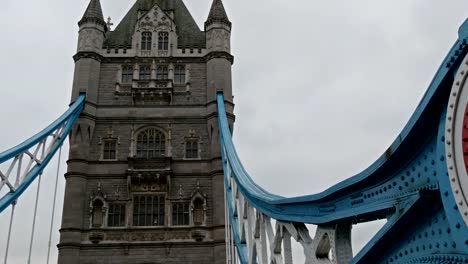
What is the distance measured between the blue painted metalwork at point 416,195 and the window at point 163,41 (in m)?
19.7

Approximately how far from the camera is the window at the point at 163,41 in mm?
24297

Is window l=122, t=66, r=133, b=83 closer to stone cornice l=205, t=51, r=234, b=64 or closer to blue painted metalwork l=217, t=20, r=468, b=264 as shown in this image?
stone cornice l=205, t=51, r=234, b=64

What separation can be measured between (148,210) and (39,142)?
206 inches

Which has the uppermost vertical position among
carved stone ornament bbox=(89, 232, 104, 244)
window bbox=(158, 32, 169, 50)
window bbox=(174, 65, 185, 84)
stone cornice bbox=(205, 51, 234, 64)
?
window bbox=(158, 32, 169, 50)

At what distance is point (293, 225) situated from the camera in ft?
23.9

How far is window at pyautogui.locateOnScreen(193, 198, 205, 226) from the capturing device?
20.1 m

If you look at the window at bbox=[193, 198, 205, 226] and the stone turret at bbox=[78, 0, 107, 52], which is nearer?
the window at bbox=[193, 198, 205, 226]

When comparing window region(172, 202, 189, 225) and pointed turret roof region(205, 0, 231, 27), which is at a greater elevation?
pointed turret roof region(205, 0, 231, 27)

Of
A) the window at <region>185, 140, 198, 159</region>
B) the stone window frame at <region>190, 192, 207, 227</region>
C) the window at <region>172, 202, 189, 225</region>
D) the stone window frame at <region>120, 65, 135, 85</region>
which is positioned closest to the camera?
the stone window frame at <region>190, 192, 207, 227</region>

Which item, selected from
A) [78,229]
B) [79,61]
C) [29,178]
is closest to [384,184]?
[29,178]

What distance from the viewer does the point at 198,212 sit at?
20250mm

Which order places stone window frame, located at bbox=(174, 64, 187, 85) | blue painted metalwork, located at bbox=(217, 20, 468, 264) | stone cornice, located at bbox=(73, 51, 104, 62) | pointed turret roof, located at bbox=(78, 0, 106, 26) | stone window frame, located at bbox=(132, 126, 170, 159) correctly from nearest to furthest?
blue painted metalwork, located at bbox=(217, 20, 468, 264) → stone window frame, located at bbox=(132, 126, 170, 159) → stone cornice, located at bbox=(73, 51, 104, 62) → stone window frame, located at bbox=(174, 64, 187, 85) → pointed turret roof, located at bbox=(78, 0, 106, 26)

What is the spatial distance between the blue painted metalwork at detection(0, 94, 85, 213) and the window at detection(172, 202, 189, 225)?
511 centimetres

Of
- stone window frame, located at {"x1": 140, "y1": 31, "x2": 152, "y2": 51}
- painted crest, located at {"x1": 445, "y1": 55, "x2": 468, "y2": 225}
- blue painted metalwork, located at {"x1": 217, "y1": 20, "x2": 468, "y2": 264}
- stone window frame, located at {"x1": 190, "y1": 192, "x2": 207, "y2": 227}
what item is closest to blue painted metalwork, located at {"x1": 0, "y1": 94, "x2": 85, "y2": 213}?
stone window frame, located at {"x1": 140, "y1": 31, "x2": 152, "y2": 51}
